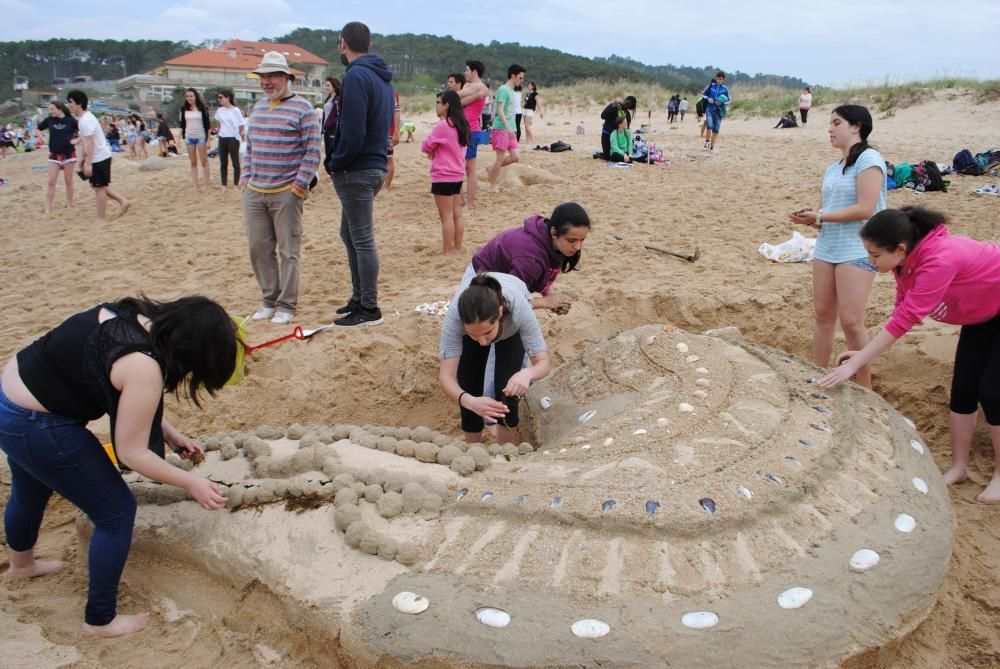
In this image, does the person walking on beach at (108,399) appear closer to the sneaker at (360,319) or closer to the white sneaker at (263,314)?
the sneaker at (360,319)

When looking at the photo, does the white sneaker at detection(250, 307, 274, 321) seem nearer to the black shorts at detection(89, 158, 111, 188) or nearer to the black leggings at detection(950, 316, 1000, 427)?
the black leggings at detection(950, 316, 1000, 427)

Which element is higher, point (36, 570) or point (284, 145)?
point (284, 145)

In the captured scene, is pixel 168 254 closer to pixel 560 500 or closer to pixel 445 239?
pixel 445 239

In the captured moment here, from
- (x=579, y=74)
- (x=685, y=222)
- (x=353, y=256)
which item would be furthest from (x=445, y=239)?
(x=579, y=74)

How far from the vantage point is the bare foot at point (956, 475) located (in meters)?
3.34

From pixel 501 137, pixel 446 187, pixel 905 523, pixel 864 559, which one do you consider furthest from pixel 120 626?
pixel 501 137

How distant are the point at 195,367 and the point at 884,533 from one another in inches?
89.4

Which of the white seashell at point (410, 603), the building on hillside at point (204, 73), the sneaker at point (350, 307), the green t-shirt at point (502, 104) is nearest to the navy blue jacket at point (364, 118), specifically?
the sneaker at point (350, 307)

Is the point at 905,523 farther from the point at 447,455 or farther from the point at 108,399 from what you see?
the point at 108,399

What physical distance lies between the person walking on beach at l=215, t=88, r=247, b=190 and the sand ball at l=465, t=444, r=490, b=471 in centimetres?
766

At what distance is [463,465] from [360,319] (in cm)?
242

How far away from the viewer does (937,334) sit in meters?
4.36

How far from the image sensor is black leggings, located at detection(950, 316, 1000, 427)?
3.09m

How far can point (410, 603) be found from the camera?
218 cm
